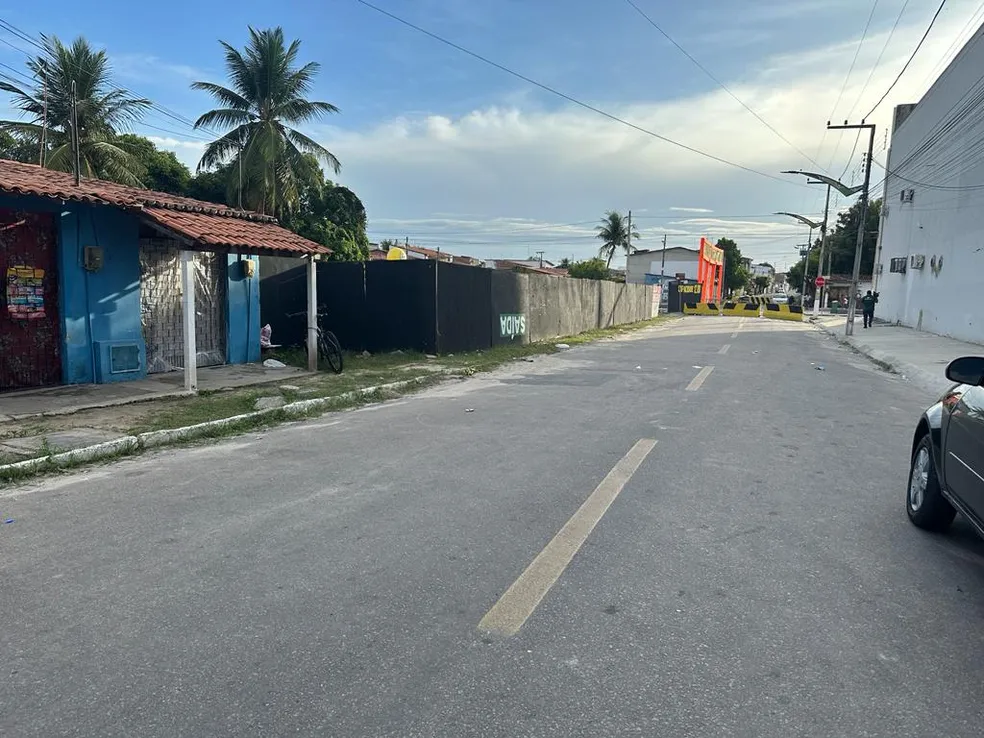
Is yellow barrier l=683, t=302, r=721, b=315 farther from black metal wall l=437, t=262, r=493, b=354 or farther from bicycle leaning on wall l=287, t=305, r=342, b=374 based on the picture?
bicycle leaning on wall l=287, t=305, r=342, b=374

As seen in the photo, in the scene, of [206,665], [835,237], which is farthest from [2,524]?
[835,237]

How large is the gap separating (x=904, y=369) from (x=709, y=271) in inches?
1916

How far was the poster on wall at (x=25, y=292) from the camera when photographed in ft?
30.1

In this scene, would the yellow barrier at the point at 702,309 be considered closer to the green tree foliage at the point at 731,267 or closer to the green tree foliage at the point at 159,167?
the green tree foliage at the point at 159,167

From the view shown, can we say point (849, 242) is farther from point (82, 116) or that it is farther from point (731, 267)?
point (82, 116)

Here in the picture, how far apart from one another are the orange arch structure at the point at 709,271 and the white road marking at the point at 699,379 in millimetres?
40020

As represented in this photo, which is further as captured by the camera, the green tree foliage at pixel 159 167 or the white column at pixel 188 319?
the green tree foliage at pixel 159 167

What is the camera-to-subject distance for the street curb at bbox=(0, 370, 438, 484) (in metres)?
6.14

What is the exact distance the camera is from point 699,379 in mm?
12688

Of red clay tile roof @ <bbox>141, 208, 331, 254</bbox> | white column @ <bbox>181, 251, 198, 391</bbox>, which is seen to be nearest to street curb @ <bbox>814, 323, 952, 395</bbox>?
red clay tile roof @ <bbox>141, 208, 331, 254</bbox>

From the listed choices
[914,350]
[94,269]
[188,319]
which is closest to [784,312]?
[914,350]

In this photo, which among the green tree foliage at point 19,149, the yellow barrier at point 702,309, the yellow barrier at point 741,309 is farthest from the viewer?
the yellow barrier at point 702,309

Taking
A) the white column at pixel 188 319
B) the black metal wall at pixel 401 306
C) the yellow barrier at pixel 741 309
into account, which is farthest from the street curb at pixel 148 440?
the yellow barrier at pixel 741 309

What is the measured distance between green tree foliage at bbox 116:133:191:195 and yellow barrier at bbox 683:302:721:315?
103 feet
